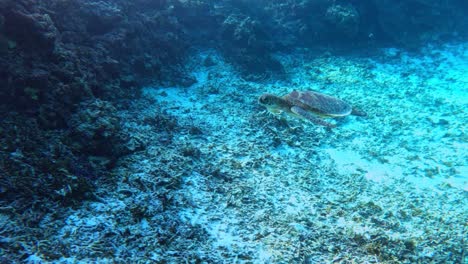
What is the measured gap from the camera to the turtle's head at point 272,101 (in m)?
5.80

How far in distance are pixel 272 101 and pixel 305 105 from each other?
2.80ft

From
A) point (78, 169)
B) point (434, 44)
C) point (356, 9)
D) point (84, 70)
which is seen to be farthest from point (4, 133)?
point (434, 44)

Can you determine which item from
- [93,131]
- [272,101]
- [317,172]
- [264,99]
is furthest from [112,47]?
[317,172]

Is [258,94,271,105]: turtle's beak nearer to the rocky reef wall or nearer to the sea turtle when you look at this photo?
the sea turtle

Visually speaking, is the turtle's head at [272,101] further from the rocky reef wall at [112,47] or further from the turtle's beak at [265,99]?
the rocky reef wall at [112,47]

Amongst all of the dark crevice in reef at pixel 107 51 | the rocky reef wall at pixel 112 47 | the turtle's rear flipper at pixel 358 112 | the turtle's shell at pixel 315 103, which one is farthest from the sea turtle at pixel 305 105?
the rocky reef wall at pixel 112 47

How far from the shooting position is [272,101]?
594 centimetres

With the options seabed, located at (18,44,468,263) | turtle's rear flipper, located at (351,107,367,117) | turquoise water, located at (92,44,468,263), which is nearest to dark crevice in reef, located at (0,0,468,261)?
seabed, located at (18,44,468,263)

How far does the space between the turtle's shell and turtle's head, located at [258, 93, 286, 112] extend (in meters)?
0.24

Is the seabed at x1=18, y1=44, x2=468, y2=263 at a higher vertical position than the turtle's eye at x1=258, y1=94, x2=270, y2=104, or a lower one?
lower

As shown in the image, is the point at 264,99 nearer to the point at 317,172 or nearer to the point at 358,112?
the point at 317,172

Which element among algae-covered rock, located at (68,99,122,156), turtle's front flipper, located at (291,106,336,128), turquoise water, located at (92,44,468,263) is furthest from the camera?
turtle's front flipper, located at (291,106,336,128)

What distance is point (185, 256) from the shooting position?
326 cm

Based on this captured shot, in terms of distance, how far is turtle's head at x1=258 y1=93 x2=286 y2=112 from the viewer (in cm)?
580
